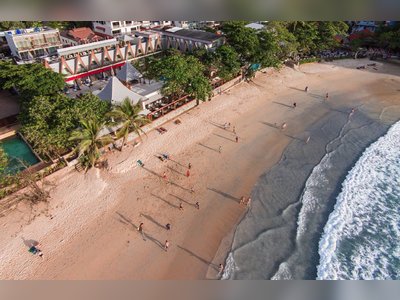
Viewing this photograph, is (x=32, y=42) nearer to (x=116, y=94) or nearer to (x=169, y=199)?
(x=116, y=94)

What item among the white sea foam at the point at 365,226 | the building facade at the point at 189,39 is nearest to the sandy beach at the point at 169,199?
the white sea foam at the point at 365,226

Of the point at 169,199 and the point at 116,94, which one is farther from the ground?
the point at 116,94

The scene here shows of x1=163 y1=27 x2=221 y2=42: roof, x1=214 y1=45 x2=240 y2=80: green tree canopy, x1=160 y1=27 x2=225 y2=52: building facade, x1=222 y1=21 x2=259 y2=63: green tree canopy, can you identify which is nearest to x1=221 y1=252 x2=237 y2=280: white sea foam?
x1=214 y1=45 x2=240 y2=80: green tree canopy

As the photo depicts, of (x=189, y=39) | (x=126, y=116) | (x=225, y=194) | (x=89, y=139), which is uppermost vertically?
(x=189, y=39)

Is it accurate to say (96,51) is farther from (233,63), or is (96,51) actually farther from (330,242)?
(330,242)

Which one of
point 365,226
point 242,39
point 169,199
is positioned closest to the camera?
point 365,226

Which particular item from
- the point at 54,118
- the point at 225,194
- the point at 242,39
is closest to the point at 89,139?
the point at 54,118
